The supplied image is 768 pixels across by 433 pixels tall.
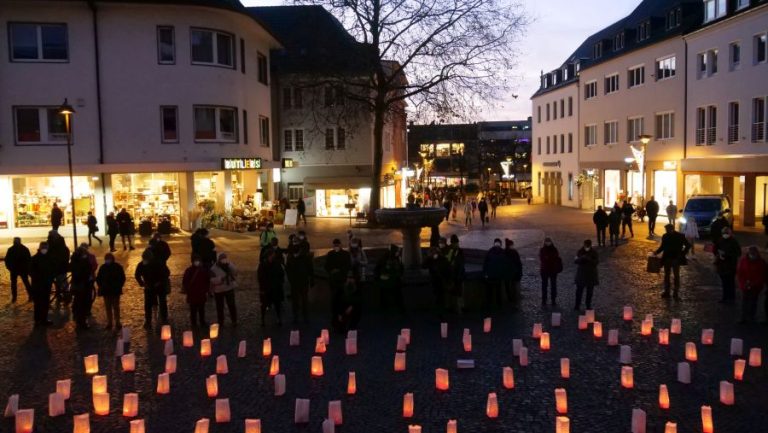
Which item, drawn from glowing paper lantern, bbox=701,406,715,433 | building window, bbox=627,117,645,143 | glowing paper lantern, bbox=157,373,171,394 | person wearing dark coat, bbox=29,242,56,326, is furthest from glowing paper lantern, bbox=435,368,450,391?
building window, bbox=627,117,645,143

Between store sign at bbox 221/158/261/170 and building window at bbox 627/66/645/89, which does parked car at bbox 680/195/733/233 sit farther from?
store sign at bbox 221/158/261/170

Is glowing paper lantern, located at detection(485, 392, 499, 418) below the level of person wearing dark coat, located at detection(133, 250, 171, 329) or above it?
below

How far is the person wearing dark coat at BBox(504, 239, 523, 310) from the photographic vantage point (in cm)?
1562

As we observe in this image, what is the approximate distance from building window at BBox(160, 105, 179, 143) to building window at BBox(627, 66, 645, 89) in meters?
28.7

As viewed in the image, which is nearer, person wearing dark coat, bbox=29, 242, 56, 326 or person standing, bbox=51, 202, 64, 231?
person wearing dark coat, bbox=29, 242, 56, 326

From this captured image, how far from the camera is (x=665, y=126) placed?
43750mm

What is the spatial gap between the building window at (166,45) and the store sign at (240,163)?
5.17 m

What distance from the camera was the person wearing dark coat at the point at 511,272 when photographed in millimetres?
15625

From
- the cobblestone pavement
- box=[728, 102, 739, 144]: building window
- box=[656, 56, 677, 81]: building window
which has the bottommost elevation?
the cobblestone pavement

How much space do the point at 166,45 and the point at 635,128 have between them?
2952 cm

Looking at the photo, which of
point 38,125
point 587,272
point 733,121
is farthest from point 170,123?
point 733,121

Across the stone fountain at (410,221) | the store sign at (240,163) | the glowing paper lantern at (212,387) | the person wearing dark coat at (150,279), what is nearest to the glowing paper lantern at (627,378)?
the glowing paper lantern at (212,387)

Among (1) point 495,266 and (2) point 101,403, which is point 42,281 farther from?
(1) point 495,266

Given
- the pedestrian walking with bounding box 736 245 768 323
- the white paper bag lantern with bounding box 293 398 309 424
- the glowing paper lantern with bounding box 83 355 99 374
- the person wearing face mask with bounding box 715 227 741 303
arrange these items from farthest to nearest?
the person wearing face mask with bounding box 715 227 741 303
the pedestrian walking with bounding box 736 245 768 323
the glowing paper lantern with bounding box 83 355 99 374
the white paper bag lantern with bounding box 293 398 309 424
